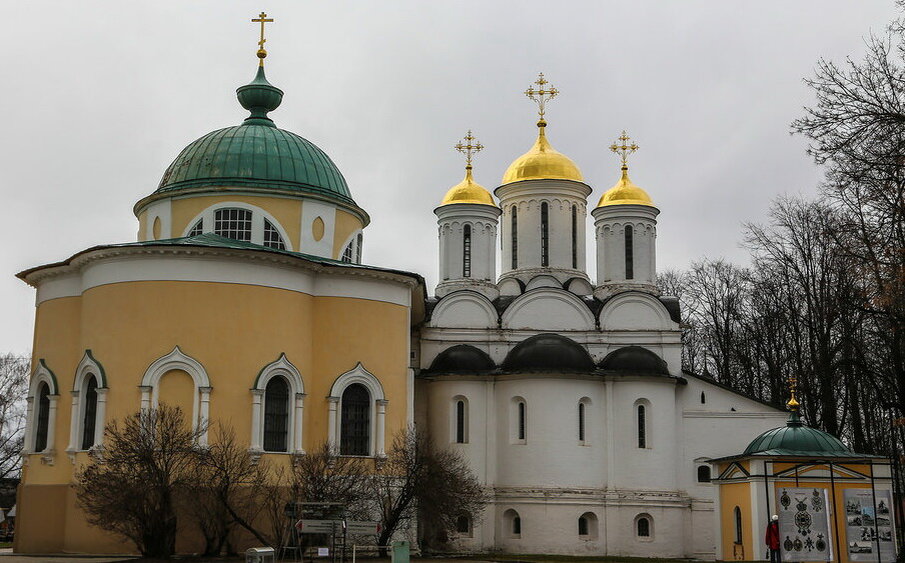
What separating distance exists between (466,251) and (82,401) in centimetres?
1375

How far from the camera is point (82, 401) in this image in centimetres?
2339

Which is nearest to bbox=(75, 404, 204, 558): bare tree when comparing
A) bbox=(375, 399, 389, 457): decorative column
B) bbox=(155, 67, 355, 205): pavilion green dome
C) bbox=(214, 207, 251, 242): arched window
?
bbox=(375, 399, 389, 457): decorative column

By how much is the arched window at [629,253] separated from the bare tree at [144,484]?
641 inches

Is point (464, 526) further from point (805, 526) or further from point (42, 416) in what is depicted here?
point (805, 526)

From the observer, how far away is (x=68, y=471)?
76.7 feet

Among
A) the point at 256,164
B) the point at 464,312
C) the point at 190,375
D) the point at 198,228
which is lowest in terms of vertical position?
the point at 190,375

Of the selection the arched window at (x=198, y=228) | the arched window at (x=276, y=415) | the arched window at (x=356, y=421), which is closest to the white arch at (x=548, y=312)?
the arched window at (x=356, y=421)

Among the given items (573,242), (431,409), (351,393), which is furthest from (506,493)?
(573,242)

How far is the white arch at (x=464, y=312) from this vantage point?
3152 cm

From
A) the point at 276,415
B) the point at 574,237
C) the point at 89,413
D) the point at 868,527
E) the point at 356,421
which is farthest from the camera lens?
the point at 574,237

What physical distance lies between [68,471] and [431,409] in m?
10.3

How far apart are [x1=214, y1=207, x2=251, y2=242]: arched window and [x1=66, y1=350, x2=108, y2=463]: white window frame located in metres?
4.69

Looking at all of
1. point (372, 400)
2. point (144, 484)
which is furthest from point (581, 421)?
point (144, 484)

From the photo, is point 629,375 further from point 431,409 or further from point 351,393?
point 351,393
